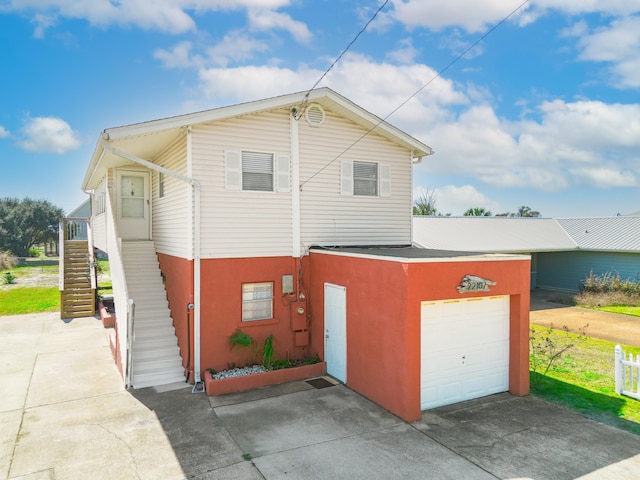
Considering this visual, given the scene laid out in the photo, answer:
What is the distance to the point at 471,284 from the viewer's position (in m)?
8.21

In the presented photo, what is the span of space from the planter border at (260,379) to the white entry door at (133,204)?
6.51 metres

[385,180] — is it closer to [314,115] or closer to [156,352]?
[314,115]

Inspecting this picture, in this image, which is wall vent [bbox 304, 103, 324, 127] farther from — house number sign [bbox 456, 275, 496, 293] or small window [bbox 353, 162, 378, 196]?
house number sign [bbox 456, 275, 496, 293]

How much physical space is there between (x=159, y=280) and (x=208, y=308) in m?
3.34

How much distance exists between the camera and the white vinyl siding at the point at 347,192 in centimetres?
1102

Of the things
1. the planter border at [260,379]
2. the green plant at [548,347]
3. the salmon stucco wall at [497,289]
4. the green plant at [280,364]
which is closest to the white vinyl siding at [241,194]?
the green plant at [280,364]

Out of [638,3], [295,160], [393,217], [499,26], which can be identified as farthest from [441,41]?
[393,217]

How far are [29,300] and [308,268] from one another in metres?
17.6

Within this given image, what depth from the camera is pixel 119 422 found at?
25.0 ft

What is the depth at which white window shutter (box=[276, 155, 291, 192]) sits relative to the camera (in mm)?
10570

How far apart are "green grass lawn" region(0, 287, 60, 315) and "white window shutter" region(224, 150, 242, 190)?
551 inches

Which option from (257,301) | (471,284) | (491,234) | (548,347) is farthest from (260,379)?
(491,234)

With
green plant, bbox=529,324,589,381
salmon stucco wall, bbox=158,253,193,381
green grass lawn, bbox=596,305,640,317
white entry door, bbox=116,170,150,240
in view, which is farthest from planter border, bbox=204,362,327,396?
green grass lawn, bbox=596,305,640,317

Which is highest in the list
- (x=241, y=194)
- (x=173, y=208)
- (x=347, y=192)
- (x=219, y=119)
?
(x=219, y=119)
